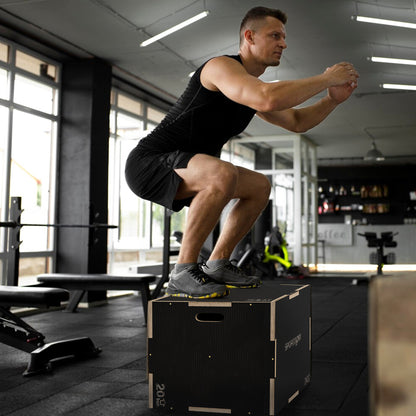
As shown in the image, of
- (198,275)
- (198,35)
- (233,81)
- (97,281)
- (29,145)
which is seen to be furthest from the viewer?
(29,145)

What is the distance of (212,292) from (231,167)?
49 centimetres

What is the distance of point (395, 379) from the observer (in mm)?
535

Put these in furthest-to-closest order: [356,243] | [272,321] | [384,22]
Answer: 1. [356,243]
2. [384,22]
3. [272,321]

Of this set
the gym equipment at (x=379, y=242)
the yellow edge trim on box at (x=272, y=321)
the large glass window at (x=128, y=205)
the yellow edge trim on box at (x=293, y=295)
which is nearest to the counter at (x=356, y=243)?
the gym equipment at (x=379, y=242)

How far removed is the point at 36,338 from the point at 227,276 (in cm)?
119

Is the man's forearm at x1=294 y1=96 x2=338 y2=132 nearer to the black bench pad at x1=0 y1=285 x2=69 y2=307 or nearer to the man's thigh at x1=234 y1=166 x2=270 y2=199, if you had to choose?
the man's thigh at x1=234 y1=166 x2=270 y2=199

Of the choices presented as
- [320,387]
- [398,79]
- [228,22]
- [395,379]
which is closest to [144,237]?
[228,22]

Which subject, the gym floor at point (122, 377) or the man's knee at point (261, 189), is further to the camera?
the man's knee at point (261, 189)

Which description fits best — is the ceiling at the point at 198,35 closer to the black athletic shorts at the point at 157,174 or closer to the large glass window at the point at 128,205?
the large glass window at the point at 128,205

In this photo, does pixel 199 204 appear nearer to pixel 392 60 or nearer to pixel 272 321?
pixel 272 321

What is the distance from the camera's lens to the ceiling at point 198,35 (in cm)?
489

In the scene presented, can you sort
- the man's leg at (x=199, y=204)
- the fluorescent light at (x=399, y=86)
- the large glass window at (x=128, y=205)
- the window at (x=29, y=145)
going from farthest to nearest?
the fluorescent light at (x=399, y=86)
the large glass window at (x=128, y=205)
the window at (x=29, y=145)
the man's leg at (x=199, y=204)

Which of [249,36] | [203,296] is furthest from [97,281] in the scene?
[249,36]

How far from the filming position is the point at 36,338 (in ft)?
9.48
